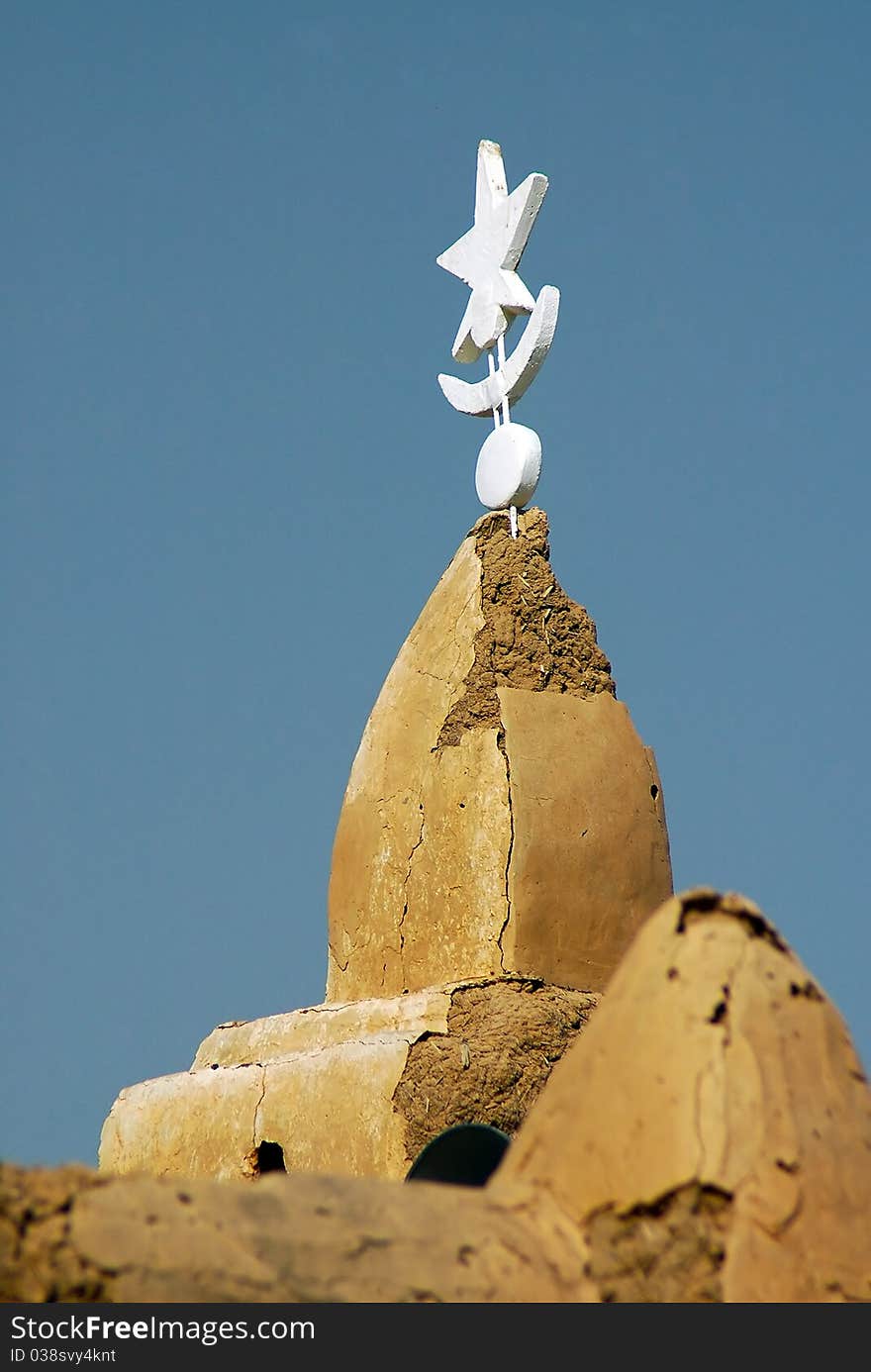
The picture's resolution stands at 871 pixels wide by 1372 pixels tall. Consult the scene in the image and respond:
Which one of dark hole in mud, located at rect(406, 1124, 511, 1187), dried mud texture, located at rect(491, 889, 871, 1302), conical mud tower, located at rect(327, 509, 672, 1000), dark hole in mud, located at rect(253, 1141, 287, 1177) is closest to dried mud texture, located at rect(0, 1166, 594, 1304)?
dried mud texture, located at rect(491, 889, 871, 1302)

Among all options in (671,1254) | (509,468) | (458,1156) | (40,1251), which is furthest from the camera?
(509,468)

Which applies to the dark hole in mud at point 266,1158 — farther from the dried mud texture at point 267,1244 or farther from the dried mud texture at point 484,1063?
the dried mud texture at point 267,1244

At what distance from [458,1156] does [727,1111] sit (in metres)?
4.47

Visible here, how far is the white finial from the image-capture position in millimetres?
10545

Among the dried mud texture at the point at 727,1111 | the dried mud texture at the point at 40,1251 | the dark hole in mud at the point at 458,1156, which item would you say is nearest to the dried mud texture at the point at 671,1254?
the dried mud texture at the point at 727,1111

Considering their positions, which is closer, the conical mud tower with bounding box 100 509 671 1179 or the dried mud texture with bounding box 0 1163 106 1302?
the dried mud texture with bounding box 0 1163 106 1302

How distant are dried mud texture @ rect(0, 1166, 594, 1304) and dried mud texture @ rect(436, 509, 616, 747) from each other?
6.10 metres

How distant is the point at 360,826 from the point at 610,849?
146 cm

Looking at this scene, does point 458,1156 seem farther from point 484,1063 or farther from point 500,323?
point 500,323

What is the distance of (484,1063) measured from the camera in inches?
338

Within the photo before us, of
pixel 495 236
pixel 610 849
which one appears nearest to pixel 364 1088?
pixel 610 849

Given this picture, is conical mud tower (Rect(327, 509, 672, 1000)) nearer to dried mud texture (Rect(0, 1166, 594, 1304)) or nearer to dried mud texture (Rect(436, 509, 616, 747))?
dried mud texture (Rect(436, 509, 616, 747))

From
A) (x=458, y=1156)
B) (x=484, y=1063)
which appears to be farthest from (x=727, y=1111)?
(x=484, y=1063)
